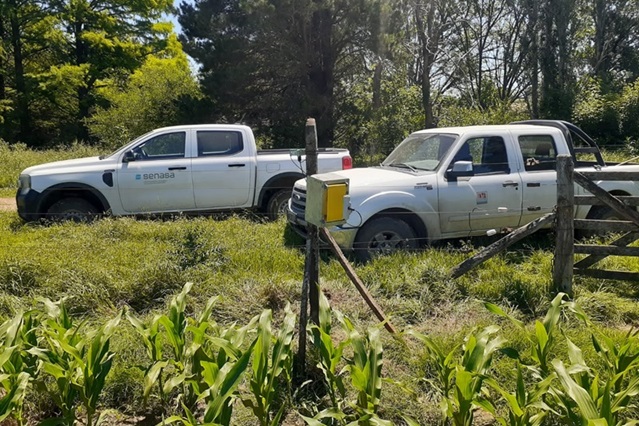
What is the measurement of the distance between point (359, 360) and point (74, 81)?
30.2 meters

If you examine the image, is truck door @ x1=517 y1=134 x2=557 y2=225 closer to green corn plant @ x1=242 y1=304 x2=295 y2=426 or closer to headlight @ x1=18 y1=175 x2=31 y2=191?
green corn plant @ x1=242 y1=304 x2=295 y2=426

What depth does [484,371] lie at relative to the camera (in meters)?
3.01

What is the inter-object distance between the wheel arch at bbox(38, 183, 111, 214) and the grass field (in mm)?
935

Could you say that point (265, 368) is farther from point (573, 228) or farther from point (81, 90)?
point (81, 90)

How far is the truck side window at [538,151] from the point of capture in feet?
23.6

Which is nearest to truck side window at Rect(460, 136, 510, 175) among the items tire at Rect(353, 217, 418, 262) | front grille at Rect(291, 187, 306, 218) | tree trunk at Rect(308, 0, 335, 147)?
tire at Rect(353, 217, 418, 262)

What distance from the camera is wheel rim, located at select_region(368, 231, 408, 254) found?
20.7ft

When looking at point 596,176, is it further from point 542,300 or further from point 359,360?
point 359,360

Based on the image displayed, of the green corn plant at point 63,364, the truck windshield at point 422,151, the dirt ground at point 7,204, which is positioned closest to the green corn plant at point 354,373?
the green corn plant at point 63,364

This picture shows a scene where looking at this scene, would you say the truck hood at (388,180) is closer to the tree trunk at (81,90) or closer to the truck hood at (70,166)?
the truck hood at (70,166)

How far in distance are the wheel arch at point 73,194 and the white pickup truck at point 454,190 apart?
3.46 metres

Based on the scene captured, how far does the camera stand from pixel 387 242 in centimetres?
641

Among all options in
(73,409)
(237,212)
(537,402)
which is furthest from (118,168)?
(537,402)

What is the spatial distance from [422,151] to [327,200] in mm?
4364
